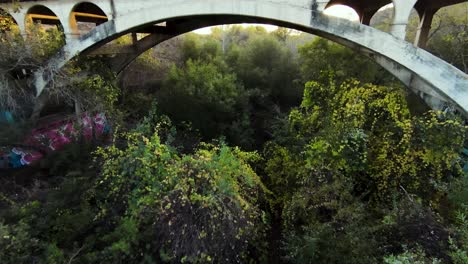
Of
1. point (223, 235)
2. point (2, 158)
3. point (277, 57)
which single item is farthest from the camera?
point (277, 57)

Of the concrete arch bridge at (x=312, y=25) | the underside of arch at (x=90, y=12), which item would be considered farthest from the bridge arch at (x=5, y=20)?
the underside of arch at (x=90, y=12)

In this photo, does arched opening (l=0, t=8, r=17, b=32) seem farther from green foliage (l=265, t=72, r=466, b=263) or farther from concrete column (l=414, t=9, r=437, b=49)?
concrete column (l=414, t=9, r=437, b=49)

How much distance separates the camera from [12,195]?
569cm

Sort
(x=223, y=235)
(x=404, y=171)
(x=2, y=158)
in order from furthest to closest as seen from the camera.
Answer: (x=2, y=158) < (x=404, y=171) < (x=223, y=235)

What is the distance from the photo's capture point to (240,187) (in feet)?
17.4

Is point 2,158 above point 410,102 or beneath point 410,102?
Result: beneath

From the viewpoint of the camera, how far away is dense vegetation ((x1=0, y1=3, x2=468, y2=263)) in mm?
4121

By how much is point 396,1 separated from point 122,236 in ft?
23.6

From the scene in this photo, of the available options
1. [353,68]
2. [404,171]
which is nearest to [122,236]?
[404,171]

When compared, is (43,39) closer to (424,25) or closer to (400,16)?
(400,16)

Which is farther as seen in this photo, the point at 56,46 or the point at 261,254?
the point at 56,46

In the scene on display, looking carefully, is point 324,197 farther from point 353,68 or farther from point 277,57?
point 277,57

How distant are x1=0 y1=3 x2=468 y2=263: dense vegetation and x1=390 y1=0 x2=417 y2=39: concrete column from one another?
1310 millimetres

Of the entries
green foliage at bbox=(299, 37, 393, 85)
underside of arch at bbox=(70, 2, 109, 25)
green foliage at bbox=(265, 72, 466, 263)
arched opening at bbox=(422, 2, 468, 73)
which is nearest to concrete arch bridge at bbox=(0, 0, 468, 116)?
underside of arch at bbox=(70, 2, 109, 25)
